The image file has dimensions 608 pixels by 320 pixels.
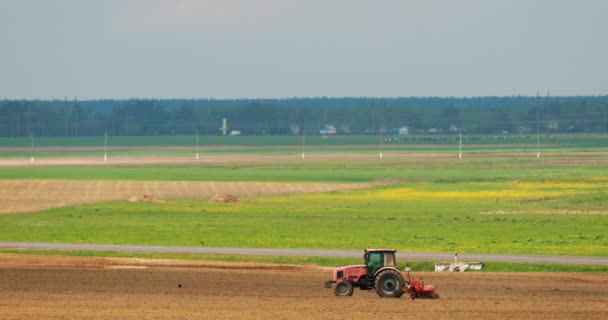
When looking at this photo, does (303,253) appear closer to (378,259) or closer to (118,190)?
(378,259)

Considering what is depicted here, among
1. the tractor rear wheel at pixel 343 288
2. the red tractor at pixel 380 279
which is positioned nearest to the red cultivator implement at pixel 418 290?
the red tractor at pixel 380 279

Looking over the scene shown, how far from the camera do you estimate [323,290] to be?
42.7m

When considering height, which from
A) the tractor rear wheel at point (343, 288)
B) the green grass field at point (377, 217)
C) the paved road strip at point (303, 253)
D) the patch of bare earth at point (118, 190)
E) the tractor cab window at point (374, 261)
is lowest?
the patch of bare earth at point (118, 190)

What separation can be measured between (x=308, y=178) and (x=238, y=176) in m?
6.75

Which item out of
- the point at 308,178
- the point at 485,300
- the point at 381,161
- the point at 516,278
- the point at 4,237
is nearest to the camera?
the point at 485,300

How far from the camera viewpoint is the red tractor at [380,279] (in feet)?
131

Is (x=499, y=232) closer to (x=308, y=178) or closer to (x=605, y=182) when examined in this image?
(x=605, y=182)

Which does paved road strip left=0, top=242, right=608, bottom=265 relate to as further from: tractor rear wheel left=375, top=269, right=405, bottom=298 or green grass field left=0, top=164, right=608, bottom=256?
tractor rear wheel left=375, top=269, right=405, bottom=298

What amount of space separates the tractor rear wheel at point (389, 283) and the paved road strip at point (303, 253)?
1095cm

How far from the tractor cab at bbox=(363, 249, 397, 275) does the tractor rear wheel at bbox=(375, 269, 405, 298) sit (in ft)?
0.74

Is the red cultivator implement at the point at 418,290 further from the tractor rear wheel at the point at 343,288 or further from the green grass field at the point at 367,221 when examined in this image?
the green grass field at the point at 367,221

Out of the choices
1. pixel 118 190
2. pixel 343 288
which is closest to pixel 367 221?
pixel 343 288

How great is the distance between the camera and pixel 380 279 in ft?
131

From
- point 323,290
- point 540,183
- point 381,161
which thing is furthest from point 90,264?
point 381,161
